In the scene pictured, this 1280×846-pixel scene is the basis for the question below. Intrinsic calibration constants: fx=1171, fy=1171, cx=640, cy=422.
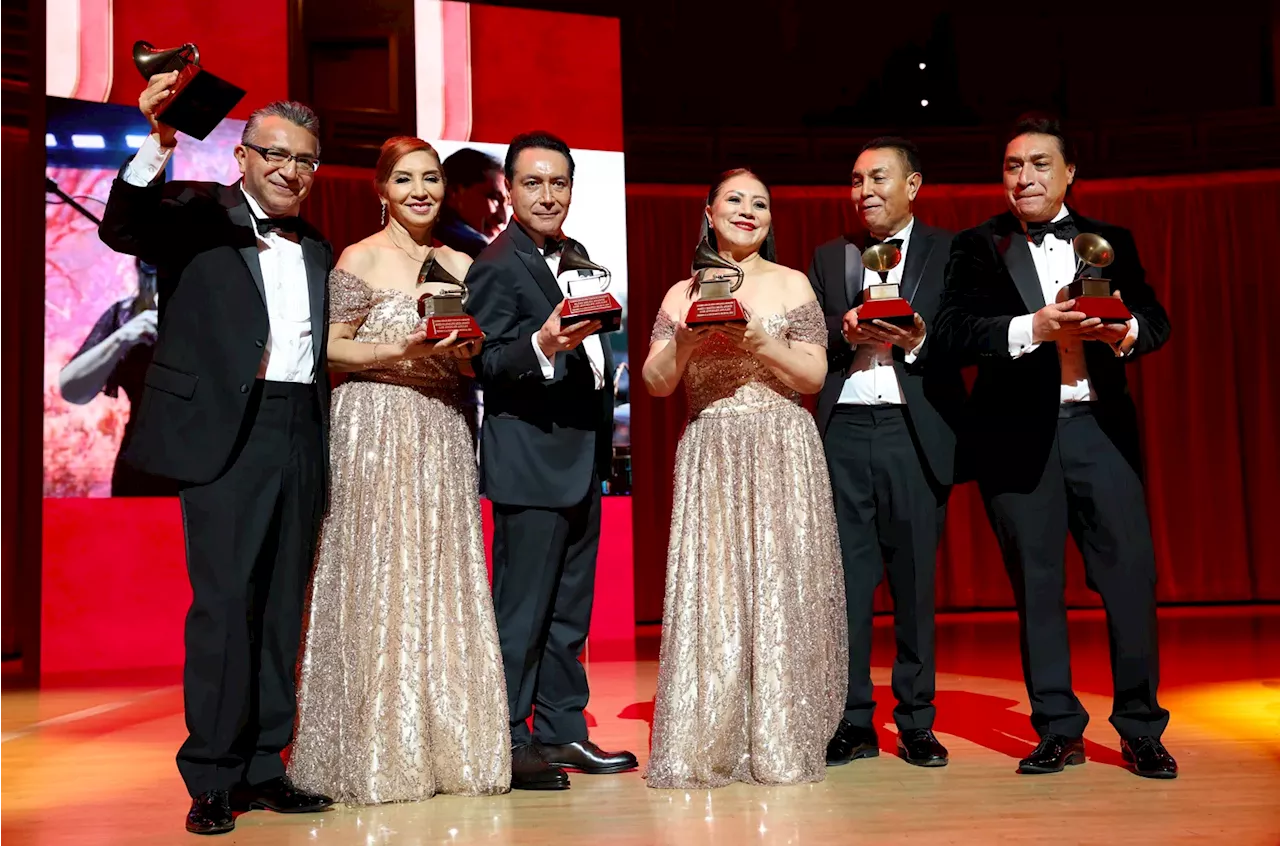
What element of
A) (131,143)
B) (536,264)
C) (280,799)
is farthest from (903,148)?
(131,143)

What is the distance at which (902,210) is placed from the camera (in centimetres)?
363

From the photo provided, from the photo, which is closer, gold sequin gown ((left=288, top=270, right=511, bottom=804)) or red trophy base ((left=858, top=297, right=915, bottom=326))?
gold sequin gown ((left=288, top=270, right=511, bottom=804))

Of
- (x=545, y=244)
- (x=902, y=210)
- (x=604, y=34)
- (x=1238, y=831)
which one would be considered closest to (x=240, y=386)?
(x=545, y=244)

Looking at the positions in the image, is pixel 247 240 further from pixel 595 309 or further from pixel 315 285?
pixel 595 309

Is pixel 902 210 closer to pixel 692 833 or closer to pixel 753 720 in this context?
pixel 753 720

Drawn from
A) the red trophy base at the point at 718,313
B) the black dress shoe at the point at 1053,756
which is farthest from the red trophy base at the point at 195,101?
the black dress shoe at the point at 1053,756

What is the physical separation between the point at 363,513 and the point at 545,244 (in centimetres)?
95

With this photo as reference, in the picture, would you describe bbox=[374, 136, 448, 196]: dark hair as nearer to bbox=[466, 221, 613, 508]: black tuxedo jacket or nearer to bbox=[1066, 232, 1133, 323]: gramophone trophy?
bbox=[466, 221, 613, 508]: black tuxedo jacket

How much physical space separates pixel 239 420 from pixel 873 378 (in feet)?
5.99

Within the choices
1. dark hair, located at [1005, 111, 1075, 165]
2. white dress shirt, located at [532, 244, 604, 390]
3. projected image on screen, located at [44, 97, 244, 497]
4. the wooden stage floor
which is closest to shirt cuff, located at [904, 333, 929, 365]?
dark hair, located at [1005, 111, 1075, 165]

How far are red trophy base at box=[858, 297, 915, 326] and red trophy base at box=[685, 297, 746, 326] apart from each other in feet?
1.36

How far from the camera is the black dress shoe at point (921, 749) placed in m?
3.35

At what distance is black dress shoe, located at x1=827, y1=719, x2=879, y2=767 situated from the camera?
3.38 metres

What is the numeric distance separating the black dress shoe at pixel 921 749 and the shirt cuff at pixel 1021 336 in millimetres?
1141
